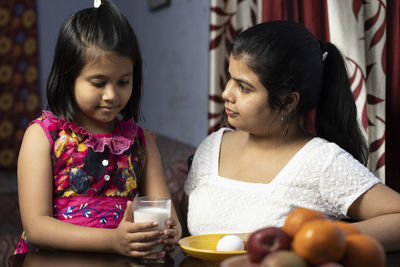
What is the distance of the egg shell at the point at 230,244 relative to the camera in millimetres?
1018

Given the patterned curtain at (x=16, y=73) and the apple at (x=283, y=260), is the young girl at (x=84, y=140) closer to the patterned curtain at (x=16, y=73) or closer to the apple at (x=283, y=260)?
the apple at (x=283, y=260)

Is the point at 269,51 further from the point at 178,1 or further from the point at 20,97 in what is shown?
the point at 20,97

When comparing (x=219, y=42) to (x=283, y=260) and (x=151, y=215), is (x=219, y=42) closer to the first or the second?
(x=151, y=215)

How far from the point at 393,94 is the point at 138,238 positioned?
997mm

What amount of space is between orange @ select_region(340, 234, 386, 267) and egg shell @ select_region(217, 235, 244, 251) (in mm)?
351

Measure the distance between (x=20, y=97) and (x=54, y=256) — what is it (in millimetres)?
4019

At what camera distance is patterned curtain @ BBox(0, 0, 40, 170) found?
4738 mm

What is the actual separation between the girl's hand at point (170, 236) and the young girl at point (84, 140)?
0.37 ft

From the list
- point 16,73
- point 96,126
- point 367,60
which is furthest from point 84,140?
point 16,73

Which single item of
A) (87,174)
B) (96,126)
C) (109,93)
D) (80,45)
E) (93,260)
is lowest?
(93,260)

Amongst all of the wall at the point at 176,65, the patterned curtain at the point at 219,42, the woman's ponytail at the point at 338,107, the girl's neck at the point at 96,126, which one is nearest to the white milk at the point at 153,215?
the girl's neck at the point at 96,126

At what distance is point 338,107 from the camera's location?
1.38 meters

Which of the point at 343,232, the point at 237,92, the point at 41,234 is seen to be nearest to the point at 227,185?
the point at 237,92

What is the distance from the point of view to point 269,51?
1295mm
